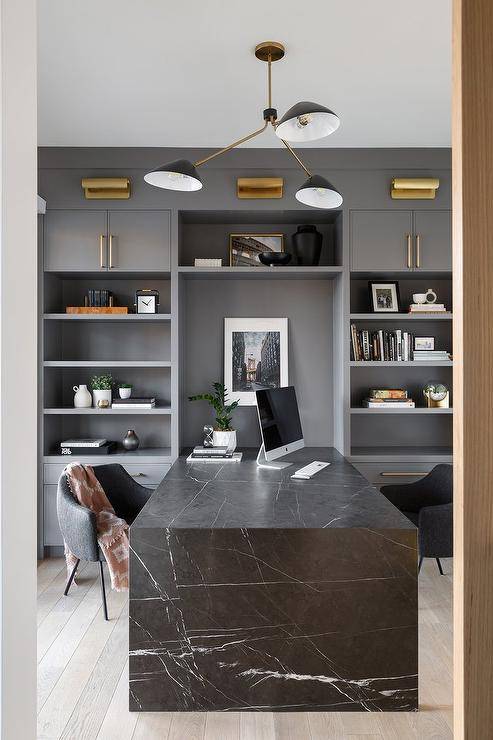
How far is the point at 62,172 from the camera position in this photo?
12.5 ft

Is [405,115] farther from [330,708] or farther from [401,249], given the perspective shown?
[330,708]

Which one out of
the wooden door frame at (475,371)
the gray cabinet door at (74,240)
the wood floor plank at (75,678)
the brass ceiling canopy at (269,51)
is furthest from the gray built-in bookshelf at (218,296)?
the wooden door frame at (475,371)

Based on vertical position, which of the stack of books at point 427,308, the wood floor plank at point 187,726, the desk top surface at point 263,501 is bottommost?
the wood floor plank at point 187,726

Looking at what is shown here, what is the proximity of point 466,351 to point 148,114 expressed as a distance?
2.75 metres

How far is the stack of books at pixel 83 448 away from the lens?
12.7 ft

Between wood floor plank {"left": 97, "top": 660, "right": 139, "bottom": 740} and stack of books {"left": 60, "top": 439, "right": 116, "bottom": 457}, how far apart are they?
5.68 feet

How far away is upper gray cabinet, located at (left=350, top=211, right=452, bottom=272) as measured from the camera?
150 inches

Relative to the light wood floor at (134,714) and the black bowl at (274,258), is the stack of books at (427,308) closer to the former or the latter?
the black bowl at (274,258)

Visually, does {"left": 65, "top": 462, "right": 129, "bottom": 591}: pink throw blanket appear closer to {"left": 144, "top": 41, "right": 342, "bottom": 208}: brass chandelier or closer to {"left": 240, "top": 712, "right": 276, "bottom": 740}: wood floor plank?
{"left": 240, "top": 712, "right": 276, "bottom": 740}: wood floor plank

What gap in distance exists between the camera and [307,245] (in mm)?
3854

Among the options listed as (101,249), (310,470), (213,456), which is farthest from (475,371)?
(101,249)

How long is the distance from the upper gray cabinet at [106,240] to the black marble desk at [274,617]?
2096mm

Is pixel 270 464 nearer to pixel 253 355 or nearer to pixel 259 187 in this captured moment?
pixel 253 355

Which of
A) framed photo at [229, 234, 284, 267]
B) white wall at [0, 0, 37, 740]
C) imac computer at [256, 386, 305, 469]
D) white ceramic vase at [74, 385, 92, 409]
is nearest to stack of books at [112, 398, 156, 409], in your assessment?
white ceramic vase at [74, 385, 92, 409]
